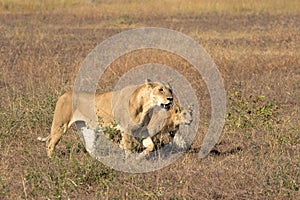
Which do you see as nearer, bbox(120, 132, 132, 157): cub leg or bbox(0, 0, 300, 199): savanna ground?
bbox(0, 0, 300, 199): savanna ground

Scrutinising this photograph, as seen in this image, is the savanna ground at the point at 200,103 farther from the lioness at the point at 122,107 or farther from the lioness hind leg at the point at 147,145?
the lioness hind leg at the point at 147,145

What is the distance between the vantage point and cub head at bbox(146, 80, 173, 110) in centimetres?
778

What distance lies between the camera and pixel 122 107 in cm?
816

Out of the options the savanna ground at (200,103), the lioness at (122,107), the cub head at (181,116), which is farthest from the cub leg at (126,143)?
the cub head at (181,116)

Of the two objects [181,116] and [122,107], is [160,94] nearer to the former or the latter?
[122,107]

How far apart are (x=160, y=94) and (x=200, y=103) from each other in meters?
3.89

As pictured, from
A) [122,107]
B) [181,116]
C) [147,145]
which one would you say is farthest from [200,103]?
[122,107]

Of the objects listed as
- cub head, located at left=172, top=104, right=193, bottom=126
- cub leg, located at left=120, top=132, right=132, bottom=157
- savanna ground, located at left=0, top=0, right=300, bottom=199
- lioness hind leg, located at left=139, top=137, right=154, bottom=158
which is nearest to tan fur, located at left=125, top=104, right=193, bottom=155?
cub head, located at left=172, top=104, right=193, bottom=126

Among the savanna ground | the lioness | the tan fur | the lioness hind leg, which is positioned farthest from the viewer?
the tan fur

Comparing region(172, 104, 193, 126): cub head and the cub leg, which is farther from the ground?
region(172, 104, 193, 126): cub head

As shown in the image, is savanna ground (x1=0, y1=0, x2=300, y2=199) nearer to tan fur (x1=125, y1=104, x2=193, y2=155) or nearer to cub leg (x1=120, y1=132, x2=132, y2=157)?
tan fur (x1=125, y1=104, x2=193, y2=155)

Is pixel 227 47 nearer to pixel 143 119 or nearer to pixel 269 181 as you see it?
pixel 143 119

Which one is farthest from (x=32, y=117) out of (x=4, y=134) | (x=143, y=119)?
(x=143, y=119)

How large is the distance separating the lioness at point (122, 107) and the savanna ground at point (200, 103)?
0.31 meters
